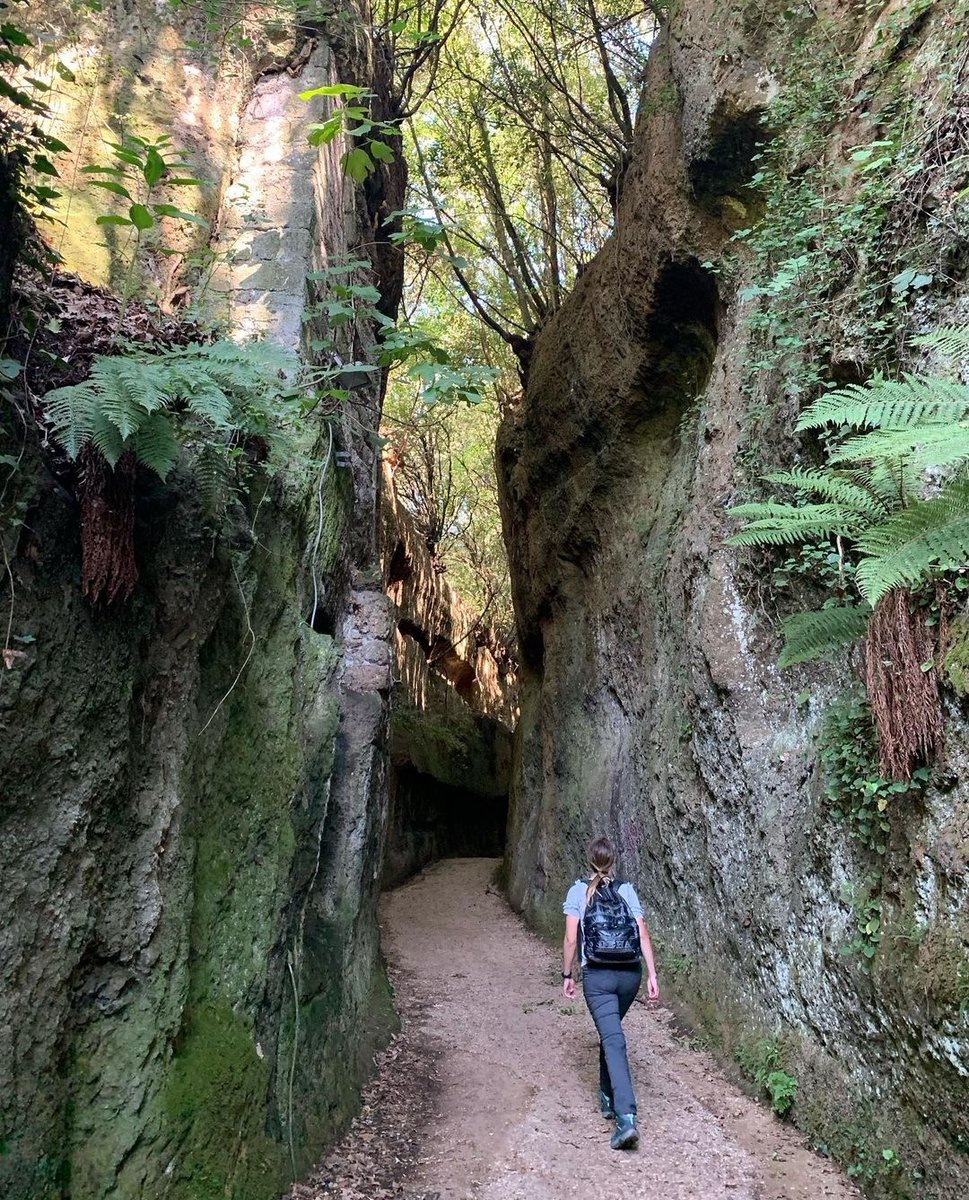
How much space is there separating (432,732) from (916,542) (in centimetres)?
1359

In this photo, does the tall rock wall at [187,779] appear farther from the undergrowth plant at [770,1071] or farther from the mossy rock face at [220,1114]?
the undergrowth plant at [770,1071]

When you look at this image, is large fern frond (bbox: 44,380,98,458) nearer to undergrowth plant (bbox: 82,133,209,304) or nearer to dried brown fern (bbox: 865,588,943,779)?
undergrowth plant (bbox: 82,133,209,304)

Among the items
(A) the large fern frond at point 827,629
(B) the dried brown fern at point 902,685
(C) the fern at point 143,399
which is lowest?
(B) the dried brown fern at point 902,685

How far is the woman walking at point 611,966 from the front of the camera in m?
4.55

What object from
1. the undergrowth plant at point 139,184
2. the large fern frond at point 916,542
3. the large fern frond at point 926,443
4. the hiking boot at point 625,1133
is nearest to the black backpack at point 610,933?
the hiking boot at point 625,1133

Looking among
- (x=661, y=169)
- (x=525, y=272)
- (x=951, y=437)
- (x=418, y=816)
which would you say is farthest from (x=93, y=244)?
(x=418, y=816)

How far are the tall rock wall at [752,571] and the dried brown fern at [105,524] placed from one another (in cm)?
406

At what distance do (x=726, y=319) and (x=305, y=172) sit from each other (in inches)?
168

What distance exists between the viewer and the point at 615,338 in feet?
31.9

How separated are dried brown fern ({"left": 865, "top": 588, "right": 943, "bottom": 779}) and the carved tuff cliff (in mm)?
10191

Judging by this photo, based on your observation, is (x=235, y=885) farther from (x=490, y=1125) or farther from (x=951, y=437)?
(x=951, y=437)

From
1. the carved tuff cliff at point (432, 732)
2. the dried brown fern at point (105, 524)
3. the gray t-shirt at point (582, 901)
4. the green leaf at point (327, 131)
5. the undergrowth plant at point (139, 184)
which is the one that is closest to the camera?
the dried brown fern at point (105, 524)

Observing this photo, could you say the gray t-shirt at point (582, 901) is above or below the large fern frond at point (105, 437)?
below

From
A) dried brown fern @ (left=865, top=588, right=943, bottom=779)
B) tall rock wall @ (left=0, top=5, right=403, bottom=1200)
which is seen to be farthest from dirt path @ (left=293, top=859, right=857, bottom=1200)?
dried brown fern @ (left=865, top=588, right=943, bottom=779)
